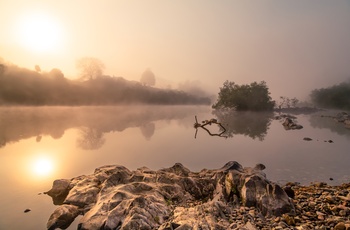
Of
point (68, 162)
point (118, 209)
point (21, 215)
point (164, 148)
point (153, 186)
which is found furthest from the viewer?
point (164, 148)

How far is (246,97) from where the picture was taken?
139 meters

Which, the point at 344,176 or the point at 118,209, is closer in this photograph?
the point at 118,209

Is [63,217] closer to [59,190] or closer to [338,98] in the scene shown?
[59,190]

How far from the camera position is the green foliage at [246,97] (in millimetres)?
138000

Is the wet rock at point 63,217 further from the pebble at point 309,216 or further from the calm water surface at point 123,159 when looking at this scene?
the pebble at point 309,216

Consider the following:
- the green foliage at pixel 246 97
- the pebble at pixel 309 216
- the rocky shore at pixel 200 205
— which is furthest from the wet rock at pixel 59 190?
the green foliage at pixel 246 97

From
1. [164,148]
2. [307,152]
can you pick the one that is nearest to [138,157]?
[164,148]

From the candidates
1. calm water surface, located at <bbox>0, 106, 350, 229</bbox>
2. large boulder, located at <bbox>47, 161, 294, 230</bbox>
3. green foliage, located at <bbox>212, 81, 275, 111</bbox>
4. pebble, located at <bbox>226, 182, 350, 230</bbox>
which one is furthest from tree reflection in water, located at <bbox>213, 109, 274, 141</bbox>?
green foliage, located at <bbox>212, 81, 275, 111</bbox>

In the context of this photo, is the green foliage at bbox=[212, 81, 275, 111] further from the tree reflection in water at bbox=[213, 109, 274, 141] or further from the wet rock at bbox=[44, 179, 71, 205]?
the wet rock at bbox=[44, 179, 71, 205]

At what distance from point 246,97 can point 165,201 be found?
440ft

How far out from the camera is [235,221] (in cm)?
1147

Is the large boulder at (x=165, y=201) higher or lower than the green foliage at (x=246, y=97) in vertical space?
lower

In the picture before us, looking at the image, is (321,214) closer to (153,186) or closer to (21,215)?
(153,186)

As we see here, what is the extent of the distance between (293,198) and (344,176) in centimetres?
1032
